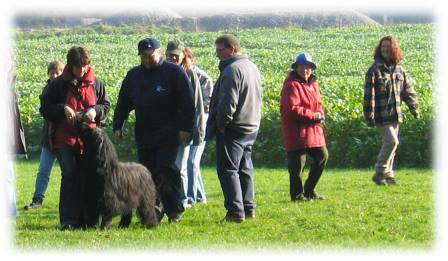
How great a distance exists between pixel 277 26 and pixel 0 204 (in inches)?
2177

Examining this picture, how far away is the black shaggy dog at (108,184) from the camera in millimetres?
9023

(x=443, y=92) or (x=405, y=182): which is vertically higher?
(x=443, y=92)

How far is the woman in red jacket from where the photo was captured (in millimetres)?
10875

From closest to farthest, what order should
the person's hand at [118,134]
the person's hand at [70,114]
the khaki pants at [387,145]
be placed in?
the person's hand at [70,114]
the person's hand at [118,134]
the khaki pants at [387,145]

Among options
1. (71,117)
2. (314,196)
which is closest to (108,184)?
(71,117)

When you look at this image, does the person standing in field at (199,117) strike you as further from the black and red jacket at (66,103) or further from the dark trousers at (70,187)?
the dark trousers at (70,187)

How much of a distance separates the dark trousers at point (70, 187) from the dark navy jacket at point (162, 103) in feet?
2.56

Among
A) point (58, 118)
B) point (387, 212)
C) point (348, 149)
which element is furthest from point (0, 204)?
point (348, 149)

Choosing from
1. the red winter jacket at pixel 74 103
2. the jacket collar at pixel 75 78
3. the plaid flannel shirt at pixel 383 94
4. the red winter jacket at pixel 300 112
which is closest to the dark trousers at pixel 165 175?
the red winter jacket at pixel 74 103

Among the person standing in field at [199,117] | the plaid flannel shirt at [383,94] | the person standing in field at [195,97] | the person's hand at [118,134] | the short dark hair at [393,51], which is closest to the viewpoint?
the person's hand at [118,134]

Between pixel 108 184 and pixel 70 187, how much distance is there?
0.57m

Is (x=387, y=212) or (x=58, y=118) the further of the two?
(x=387, y=212)

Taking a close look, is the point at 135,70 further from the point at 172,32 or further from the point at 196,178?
the point at 172,32

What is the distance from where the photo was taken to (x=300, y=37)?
54.5 metres
